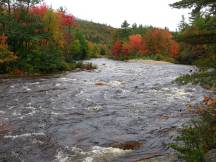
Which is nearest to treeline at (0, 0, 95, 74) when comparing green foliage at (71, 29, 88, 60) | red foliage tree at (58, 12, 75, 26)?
red foliage tree at (58, 12, 75, 26)

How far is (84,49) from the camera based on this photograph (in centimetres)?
8950

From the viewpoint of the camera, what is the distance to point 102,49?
401 feet

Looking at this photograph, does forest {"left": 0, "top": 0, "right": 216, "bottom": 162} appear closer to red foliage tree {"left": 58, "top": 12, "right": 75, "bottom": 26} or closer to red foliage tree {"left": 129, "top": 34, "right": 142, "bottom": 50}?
red foliage tree {"left": 58, "top": 12, "right": 75, "bottom": 26}

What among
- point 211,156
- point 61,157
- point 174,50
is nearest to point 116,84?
point 61,157

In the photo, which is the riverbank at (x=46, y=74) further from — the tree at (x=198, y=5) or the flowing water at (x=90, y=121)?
the tree at (x=198, y=5)

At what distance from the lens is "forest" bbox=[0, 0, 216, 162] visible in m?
9.84

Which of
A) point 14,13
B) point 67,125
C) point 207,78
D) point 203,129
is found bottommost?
point 67,125

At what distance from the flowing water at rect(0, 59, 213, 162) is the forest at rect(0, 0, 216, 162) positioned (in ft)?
5.62

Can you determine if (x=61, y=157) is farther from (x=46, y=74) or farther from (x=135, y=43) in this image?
(x=135, y=43)

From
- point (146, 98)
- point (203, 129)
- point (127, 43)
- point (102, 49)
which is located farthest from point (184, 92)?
point (102, 49)

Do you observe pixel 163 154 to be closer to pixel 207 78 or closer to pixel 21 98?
pixel 207 78

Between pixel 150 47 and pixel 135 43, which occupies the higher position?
pixel 135 43

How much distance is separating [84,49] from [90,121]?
72.3m

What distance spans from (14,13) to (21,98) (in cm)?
2954
